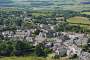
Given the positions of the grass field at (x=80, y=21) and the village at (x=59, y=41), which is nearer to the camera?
the village at (x=59, y=41)

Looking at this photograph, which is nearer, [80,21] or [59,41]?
[59,41]

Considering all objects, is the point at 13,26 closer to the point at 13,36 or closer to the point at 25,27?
the point at 25,27

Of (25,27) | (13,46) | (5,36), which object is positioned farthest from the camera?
(25,27)

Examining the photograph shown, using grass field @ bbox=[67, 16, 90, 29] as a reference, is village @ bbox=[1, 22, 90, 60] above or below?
above

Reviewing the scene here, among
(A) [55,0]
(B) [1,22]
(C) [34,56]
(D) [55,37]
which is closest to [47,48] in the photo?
(C) [34,56]

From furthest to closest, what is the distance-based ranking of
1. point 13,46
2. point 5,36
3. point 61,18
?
1. point 61,18
2. point 5,36
3. point 13,46

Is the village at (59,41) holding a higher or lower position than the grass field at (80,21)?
higher

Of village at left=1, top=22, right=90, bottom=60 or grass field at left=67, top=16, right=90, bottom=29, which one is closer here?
village at left=1, top=22, right=90, bottom=60

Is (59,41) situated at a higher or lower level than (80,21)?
higher
